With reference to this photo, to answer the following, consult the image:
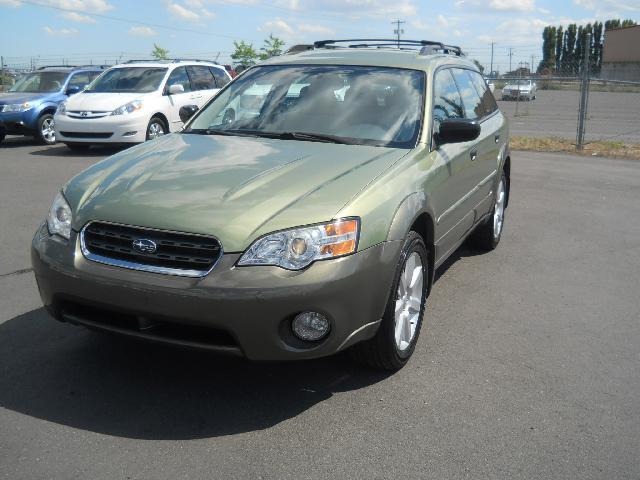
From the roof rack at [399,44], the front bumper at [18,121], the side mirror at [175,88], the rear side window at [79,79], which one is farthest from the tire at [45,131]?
the roof rack at [399,44]

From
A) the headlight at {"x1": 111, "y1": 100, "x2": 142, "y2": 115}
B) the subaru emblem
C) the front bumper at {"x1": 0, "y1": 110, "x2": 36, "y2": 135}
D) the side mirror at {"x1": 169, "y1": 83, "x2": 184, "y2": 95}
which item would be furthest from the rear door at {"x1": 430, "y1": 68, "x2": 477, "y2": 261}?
the front bumper at {"x1": 0, "y1": 110, "x2": 36, "y2": 135}

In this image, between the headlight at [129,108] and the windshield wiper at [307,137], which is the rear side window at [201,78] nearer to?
the headlight at [129,108]

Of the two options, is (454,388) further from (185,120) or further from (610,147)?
(610,147)

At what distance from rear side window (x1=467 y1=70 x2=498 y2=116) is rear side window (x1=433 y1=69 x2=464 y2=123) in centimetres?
88

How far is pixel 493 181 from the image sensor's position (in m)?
6.23

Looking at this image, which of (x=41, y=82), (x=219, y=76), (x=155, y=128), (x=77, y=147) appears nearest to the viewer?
(x=155, y=128)

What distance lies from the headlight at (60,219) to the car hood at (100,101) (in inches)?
375

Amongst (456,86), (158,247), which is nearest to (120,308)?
(158,247)

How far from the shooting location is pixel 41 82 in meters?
15.6

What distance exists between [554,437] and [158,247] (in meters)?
2.05

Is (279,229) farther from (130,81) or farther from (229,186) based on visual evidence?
(130,81)

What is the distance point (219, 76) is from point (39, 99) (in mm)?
3784

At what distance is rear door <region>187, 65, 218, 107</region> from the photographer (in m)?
14.4

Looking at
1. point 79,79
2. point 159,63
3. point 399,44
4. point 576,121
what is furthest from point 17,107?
point 576,121
